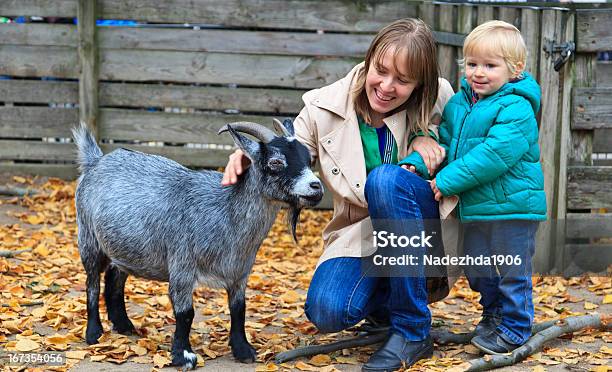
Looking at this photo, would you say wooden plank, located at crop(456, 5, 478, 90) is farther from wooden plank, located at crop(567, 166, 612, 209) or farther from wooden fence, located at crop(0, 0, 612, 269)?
wooden plank, located at crop(567, 166, 612, 209)

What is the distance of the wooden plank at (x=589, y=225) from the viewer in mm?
6438

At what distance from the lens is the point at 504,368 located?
427 cm

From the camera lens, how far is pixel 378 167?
4.30 m

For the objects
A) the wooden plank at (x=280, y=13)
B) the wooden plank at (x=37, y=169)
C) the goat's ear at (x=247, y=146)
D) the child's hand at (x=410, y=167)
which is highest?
the wooden plank at (x=280, y=13)

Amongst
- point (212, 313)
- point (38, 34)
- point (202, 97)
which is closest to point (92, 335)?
point (212, 313)

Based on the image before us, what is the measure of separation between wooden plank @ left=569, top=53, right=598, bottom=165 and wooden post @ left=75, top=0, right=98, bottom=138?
480 cm

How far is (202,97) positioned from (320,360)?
4.70 m

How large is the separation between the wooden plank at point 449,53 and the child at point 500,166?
110 inches

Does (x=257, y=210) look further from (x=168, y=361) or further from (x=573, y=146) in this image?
(x=573, y=146)

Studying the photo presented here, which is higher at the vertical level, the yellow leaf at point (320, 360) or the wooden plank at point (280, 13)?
the wooden plank at point (280, 13)

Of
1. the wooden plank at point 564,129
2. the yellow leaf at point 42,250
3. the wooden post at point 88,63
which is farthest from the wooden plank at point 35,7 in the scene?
the wooden plank at point 564,129

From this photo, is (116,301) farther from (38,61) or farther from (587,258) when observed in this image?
(38,61)

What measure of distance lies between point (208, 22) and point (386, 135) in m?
4.45

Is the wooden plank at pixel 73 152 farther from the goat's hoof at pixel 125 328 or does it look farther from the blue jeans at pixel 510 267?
the blue jeans at pixel 510 267
